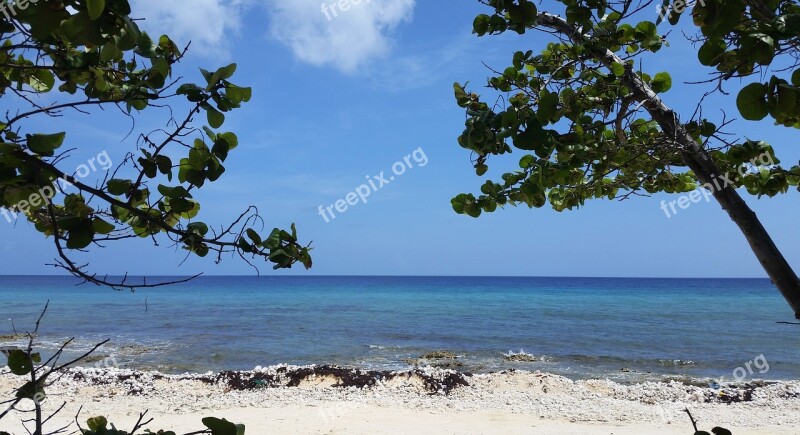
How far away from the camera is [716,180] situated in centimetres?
212

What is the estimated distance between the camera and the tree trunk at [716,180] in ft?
6.35

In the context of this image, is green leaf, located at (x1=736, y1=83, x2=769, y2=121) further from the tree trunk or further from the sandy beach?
the sandy beach

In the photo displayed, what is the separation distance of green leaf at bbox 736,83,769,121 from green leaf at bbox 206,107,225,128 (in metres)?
1.16

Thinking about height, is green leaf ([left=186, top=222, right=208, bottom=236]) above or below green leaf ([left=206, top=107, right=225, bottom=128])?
below

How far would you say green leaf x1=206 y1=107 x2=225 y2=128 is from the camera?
51.1 inches

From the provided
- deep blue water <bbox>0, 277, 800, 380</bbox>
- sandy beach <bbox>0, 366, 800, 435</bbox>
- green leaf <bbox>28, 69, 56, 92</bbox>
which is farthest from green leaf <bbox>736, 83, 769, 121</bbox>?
deep blue water <bbox>0, 277, 800, 380</bbox>

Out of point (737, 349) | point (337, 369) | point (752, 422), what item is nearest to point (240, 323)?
point (337, 369)

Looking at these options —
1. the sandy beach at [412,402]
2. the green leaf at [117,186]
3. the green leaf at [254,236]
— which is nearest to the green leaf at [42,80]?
the green leaf at [117,186]

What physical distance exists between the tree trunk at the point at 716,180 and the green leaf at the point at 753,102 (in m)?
0.94

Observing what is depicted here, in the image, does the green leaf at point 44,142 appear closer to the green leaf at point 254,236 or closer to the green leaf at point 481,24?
the green leaf at point 254,236

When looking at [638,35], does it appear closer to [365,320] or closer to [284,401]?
[284,401]

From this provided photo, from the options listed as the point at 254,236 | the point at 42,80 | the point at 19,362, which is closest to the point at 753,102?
the point at 254,236

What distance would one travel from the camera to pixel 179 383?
12.4 m

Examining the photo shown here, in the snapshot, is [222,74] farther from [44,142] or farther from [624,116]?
[624,116]
